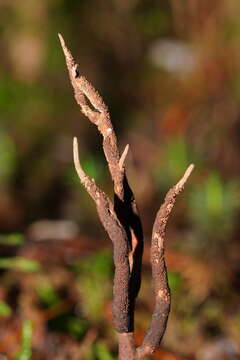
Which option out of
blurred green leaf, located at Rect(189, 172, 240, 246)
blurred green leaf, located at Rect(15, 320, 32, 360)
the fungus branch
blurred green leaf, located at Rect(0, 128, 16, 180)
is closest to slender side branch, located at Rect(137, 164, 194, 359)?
the fungus branch

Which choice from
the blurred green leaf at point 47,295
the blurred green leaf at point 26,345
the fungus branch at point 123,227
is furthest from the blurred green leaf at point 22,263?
the fungus branch at point 123,227

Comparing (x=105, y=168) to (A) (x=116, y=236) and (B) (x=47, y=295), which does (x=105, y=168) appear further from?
(A) (x=116, y=236)

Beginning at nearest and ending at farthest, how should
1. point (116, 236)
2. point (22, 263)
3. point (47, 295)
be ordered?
point (116, 236), point (22, 263), point (47, 295)

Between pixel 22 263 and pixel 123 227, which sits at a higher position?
pixel 123 227

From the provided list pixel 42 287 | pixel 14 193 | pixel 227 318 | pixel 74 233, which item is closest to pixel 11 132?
pixel 14 193

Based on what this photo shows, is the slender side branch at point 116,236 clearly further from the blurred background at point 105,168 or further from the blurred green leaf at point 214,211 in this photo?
the blurred green leaf at point 214,211

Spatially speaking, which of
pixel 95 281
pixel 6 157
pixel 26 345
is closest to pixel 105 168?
pixel 6 157

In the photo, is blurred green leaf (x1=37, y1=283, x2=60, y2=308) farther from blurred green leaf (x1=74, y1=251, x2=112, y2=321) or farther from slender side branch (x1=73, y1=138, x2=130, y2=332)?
slender side branch (x1=73, y1=138, x2=130, y2=332)
